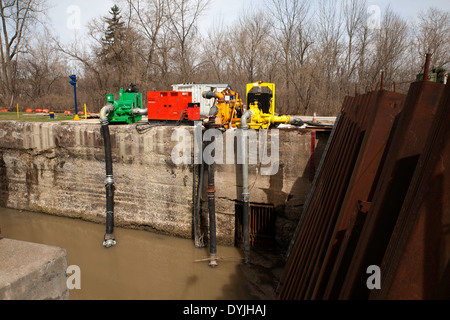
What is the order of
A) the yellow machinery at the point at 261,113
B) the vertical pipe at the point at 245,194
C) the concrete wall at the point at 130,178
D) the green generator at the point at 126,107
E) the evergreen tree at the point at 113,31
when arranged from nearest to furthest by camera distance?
the vertical pipe at the point at 245,194, the concrete wall at the point at 130,178, the yellow machinery at the point at 261,113, the green generator at the point at 126,107, the evergreen tree at the point at 113,31

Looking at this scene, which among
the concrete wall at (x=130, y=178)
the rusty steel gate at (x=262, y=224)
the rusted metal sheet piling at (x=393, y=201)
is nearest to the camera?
the rusted metal sheet piling at (x=393, y=201)

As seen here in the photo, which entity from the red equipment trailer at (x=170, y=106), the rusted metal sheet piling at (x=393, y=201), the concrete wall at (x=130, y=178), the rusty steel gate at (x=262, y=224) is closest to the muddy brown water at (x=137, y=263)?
the concrete wall at (x=130, y=178)

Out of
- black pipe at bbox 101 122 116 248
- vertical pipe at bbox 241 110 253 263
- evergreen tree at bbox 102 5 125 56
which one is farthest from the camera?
evergreen tree at bbox 102 5 125 56

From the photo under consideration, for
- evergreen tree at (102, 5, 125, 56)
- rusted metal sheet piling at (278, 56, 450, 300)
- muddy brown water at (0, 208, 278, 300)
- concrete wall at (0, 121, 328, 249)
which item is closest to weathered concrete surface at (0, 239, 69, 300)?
rusted metal sheet piling at (278, 56, 450, 300)

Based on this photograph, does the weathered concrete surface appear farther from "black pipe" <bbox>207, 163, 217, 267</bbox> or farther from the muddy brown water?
"black pipe" <bbox>207, 163, 217, 267</bbox>

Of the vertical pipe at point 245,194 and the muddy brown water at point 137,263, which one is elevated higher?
the vertical pipe at point 245,194

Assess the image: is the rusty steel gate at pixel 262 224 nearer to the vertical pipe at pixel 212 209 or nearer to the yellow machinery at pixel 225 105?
the vertical pipe at pixel 212 209

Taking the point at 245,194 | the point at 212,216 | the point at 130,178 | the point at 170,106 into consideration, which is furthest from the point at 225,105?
the point at 130,178

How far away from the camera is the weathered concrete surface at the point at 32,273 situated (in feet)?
6.21

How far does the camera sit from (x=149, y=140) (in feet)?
30.5

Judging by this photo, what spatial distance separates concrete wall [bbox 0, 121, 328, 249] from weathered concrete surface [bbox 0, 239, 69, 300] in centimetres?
632

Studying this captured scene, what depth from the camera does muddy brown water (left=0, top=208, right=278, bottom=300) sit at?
22.2 feet

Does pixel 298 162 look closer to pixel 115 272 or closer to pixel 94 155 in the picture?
pixel 115 272

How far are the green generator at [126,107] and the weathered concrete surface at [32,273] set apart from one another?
8170 mm
